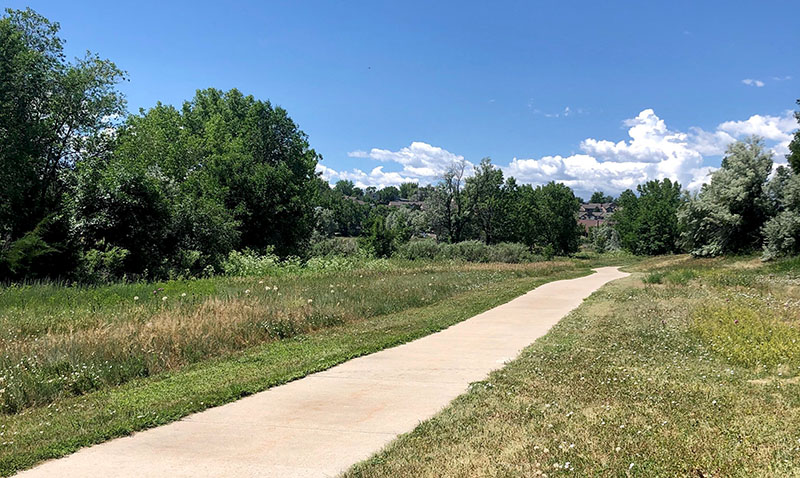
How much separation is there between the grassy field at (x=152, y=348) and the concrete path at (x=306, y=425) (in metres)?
0.34

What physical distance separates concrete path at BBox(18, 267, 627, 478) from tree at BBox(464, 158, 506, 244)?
58477 millimetres

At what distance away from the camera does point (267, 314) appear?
11.1m

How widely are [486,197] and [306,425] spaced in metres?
62.9

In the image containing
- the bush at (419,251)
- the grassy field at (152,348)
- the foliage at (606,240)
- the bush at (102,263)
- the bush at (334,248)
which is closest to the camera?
the grassy field at (152,348)

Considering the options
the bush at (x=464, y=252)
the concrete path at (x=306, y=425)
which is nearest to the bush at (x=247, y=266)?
the bush at (x=464, y=252)

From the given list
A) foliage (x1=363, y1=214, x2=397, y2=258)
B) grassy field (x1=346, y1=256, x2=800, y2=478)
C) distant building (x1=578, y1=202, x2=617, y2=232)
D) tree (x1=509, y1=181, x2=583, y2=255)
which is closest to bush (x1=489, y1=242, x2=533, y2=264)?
foliage (x1=363, y1=214, x2=397, y2=258)

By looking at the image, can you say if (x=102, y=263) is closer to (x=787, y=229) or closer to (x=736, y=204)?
(x=787, y=229)

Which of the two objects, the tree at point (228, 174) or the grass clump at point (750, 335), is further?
the tree at point (228, 174)

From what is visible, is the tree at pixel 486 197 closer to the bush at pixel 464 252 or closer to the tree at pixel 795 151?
the bush at pixel 464 252

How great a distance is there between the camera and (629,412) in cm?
564

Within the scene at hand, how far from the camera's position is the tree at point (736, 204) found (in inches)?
1613

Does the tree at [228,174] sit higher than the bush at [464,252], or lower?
higher

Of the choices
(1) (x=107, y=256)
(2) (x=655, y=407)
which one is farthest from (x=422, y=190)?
(2) (x=655, y=407)

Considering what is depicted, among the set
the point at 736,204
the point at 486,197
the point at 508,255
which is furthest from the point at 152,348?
the point at 486,197
